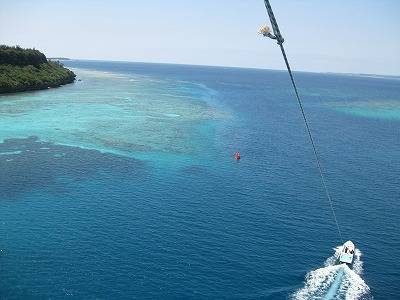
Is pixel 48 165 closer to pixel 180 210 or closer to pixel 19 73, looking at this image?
pixel 180 210

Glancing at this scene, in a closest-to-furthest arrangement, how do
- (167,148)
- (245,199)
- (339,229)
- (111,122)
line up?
(339,229) < (245,199) < (167,148) < (111,122)

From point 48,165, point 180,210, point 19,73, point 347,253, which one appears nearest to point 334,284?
point 347,253

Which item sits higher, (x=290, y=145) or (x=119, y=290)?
(x=290, y=145)

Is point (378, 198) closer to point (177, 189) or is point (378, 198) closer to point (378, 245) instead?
point (378, 245)

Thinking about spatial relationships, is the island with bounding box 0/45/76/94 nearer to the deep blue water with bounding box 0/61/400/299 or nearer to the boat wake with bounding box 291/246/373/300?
the deep blue water with bounding box 0/61/400/299

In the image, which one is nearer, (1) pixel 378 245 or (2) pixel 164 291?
(2) pixel 164 291

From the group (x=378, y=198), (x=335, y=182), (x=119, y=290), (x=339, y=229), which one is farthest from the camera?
(x=335, y=182)

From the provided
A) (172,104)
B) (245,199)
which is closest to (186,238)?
(245,199)
